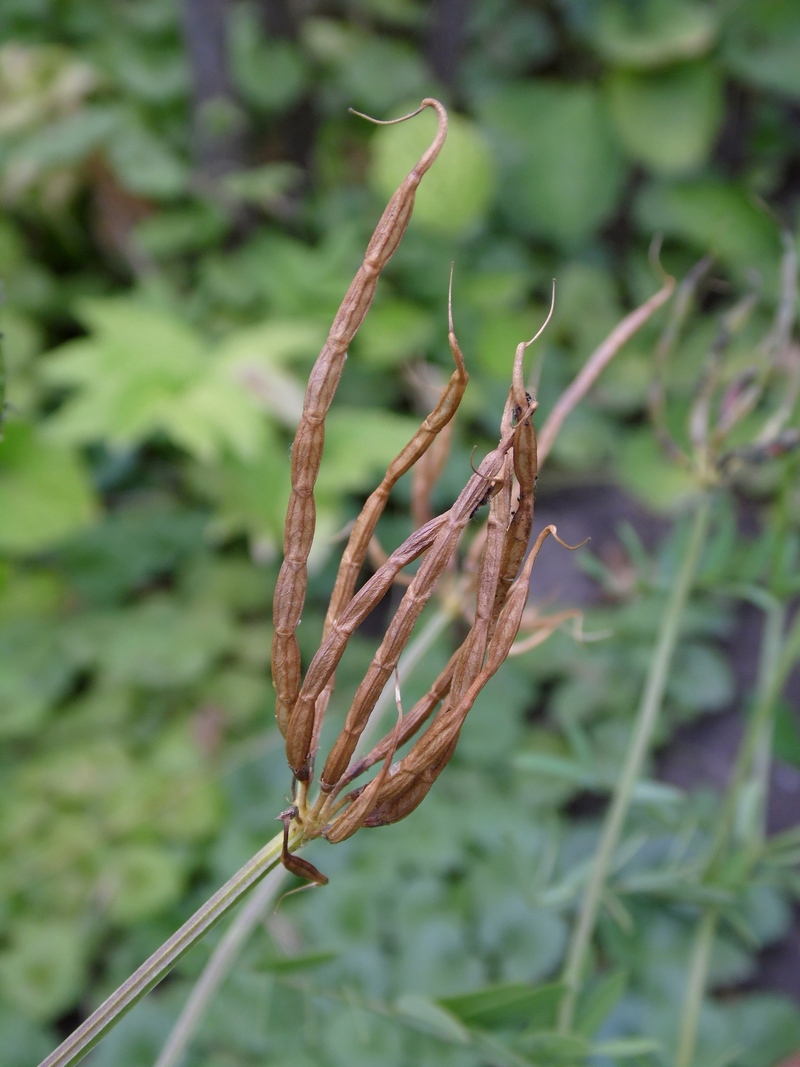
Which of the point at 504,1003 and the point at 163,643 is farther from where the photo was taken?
the point at 163,643

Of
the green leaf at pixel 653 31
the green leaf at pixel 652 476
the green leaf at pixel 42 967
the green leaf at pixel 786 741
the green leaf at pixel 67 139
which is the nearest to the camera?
the green leaf at pixel 786 741

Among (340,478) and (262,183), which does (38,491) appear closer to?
(340,478)

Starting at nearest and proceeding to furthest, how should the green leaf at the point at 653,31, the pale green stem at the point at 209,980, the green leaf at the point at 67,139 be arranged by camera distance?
the pale green stem at the point at 209,980, the green leaf at the point at 67,139, the green leaf at the point at 653,31

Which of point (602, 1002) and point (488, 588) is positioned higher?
point (488, 588)

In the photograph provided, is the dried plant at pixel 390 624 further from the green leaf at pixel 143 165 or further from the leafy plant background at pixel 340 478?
the green leaf at pixel 143 165

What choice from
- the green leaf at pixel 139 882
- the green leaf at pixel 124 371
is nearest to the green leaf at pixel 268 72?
the green leaf at pixel 124 371

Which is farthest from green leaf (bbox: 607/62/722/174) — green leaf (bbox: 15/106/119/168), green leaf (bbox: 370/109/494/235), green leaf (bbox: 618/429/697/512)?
green leaf (bbox: 15/106/119/168)

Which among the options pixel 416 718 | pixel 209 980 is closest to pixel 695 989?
pixel 209 980
